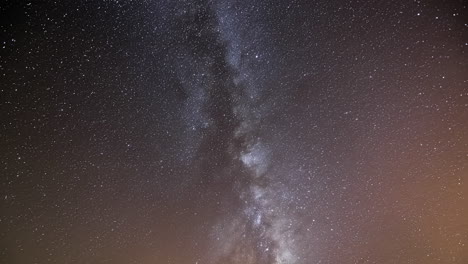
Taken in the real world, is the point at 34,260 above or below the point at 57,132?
below

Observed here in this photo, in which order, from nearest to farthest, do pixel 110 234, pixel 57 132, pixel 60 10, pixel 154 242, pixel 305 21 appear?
pixel 60 10 < pixel 57 132 < pixel 305 21 < pixel 110 234 < pixel 154 242

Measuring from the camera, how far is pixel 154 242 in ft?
A: 8.50

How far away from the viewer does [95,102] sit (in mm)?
1928

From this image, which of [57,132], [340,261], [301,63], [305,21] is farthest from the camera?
[340,261]

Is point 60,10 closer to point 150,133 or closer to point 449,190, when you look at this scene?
point 150,133

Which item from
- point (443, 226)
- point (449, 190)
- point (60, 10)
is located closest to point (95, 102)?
point (60, 10)

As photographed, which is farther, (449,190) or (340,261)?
(340,261)

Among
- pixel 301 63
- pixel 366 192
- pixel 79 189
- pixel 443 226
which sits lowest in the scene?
pixel 443 226

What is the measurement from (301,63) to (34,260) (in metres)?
2.56

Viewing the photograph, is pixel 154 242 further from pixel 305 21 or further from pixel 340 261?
pixel 305 21

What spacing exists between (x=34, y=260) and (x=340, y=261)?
2.76m

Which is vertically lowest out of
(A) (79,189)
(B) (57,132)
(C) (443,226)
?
(C) (443,226)

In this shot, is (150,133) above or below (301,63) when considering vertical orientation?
below

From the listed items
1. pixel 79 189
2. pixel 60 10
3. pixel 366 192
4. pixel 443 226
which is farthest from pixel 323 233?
pixel 60 10
